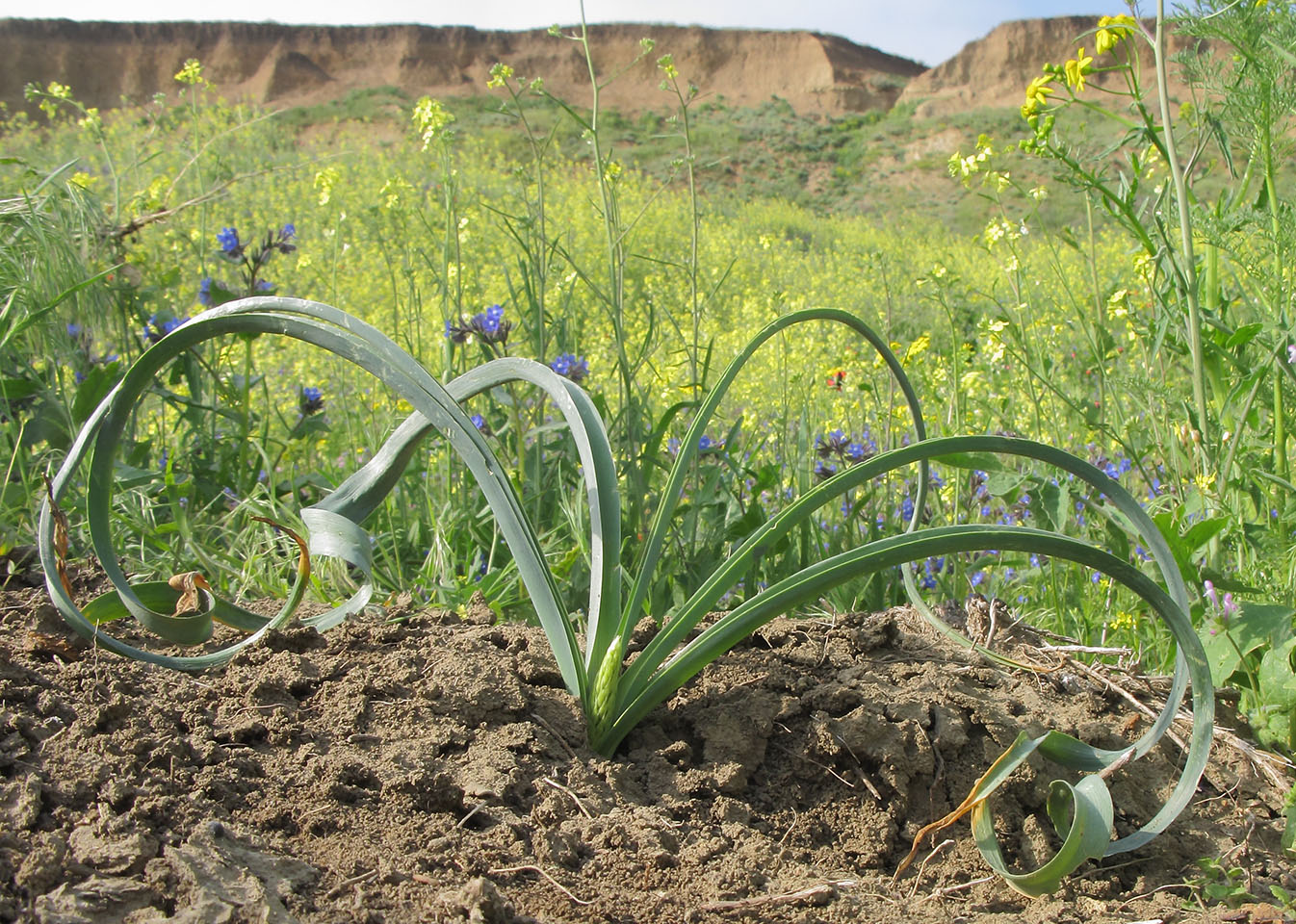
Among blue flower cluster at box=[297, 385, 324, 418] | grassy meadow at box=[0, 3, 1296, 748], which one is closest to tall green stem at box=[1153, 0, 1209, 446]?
grassy meadow at box=[0, 3, 1296, 748]

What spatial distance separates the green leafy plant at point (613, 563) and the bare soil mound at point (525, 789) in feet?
0.25

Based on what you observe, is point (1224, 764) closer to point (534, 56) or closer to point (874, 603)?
point (874, 603)

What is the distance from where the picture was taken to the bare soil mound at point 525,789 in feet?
3.11

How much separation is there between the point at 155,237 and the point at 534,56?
45789 millimetres

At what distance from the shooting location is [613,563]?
132 centimetres

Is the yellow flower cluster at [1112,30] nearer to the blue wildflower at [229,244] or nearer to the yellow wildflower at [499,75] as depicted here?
the yellow wildflower at [499,75]

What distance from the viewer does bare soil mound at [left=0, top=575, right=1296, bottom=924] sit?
3.11 ft

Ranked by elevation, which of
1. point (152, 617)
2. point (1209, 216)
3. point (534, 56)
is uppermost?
point (534, 56)

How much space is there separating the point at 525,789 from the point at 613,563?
0.32 metres

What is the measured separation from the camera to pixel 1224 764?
140cm

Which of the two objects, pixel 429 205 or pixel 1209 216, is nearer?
pixel 1209 216

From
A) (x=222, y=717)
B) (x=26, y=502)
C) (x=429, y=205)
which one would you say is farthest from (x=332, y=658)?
(x=429, y=205)

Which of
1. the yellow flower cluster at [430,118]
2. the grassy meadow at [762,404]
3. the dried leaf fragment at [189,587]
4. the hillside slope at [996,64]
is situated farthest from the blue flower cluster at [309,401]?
the hillside slope at [996,64]

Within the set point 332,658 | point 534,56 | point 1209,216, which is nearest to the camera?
point 332,658
